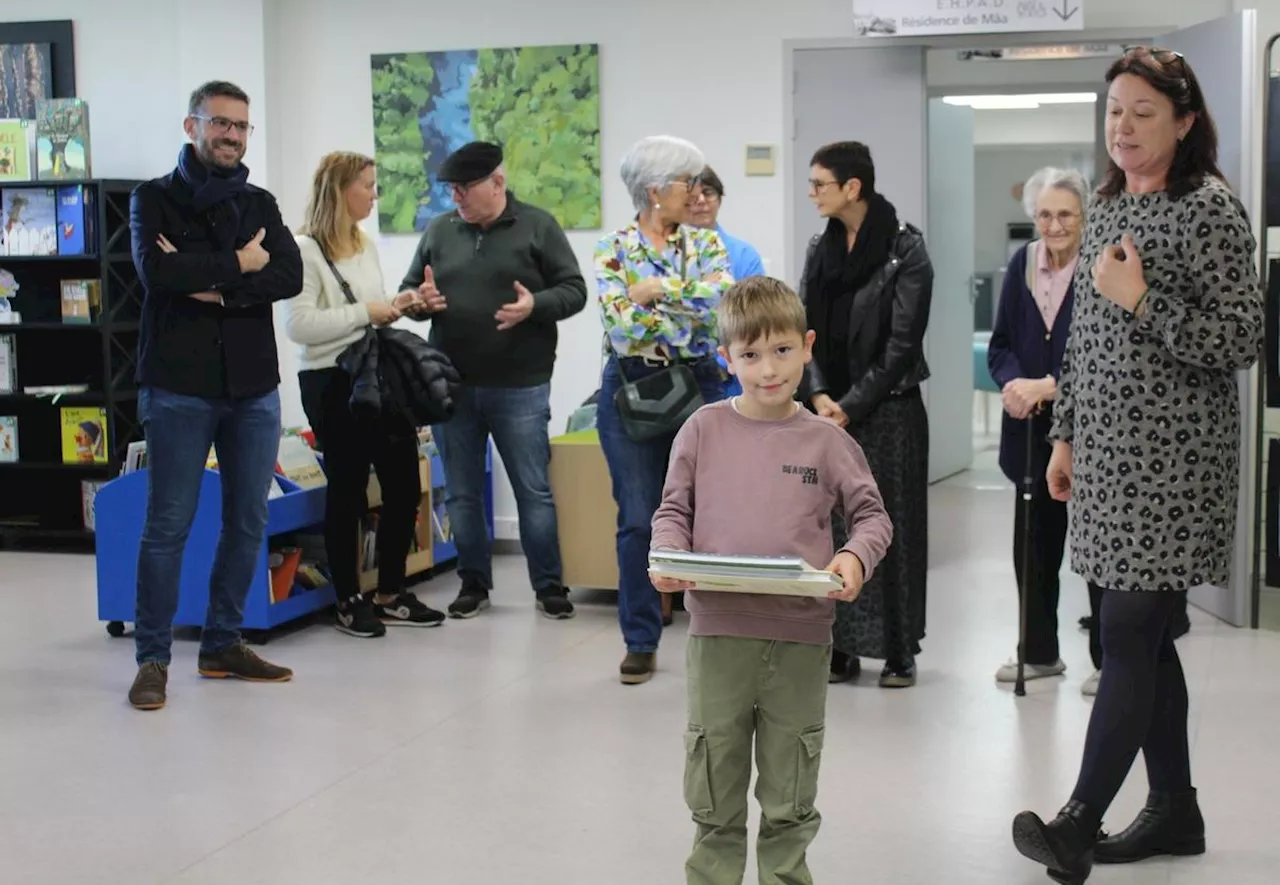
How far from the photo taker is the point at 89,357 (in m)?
7.32

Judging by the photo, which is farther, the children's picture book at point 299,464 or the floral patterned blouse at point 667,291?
the children's picture book at point 299,464

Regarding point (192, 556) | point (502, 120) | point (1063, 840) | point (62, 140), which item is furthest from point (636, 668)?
point (62, 140)

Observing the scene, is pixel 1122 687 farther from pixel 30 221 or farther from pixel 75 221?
pixel 30 221

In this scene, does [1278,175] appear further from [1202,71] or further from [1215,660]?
[1215,660]

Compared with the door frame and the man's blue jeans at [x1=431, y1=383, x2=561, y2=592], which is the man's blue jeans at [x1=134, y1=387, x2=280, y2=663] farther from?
the door frame

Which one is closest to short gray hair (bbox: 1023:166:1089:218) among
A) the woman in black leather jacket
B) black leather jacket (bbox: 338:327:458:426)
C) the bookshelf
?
the woman in black leather jacket

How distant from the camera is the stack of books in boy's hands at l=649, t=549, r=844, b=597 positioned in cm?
232

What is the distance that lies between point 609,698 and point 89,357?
396 centimetres

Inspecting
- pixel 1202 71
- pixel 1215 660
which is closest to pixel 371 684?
pixel 1215 660

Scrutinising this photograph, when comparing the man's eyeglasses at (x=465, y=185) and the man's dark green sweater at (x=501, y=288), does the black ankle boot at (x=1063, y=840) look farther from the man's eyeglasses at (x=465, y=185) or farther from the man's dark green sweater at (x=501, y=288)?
the man's eyeglasses at (x=465, y=185)

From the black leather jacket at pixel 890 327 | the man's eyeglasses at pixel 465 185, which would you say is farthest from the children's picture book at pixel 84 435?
the black leather jacket at pixel 890 327

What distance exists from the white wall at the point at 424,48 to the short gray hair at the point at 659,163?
239 cm

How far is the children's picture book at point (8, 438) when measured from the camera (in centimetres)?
718

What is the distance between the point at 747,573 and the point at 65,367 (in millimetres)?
5762
